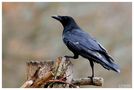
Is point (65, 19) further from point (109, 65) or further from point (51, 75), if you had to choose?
point (51, 75)

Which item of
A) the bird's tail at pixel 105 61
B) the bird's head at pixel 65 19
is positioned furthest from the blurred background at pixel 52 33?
the bird's tail at pixel 105 61

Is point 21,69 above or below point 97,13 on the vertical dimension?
below

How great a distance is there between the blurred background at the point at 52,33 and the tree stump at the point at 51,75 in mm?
9172

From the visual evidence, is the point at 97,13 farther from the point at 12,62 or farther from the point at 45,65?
the point at 45,65

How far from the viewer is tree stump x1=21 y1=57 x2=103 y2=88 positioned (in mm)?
9312

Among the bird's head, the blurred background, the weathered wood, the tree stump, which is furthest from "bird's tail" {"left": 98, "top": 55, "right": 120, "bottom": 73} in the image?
the blurred background

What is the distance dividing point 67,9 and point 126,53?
2021 millimetres

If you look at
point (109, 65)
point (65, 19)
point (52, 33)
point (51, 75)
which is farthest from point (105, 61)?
point (52, 33)

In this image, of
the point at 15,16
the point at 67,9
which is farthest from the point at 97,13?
the point at 15,16

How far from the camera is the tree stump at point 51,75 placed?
367 inches

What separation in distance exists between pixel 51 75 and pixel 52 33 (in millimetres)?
11832

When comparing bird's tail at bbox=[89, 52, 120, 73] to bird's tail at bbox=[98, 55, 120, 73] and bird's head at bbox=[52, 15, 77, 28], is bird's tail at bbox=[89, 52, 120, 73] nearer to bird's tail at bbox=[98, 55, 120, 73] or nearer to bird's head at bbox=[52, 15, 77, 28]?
bird's tail at bbox=[98, 55, 120, 73]

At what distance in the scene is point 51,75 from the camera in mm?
9281

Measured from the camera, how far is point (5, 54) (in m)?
21.4
